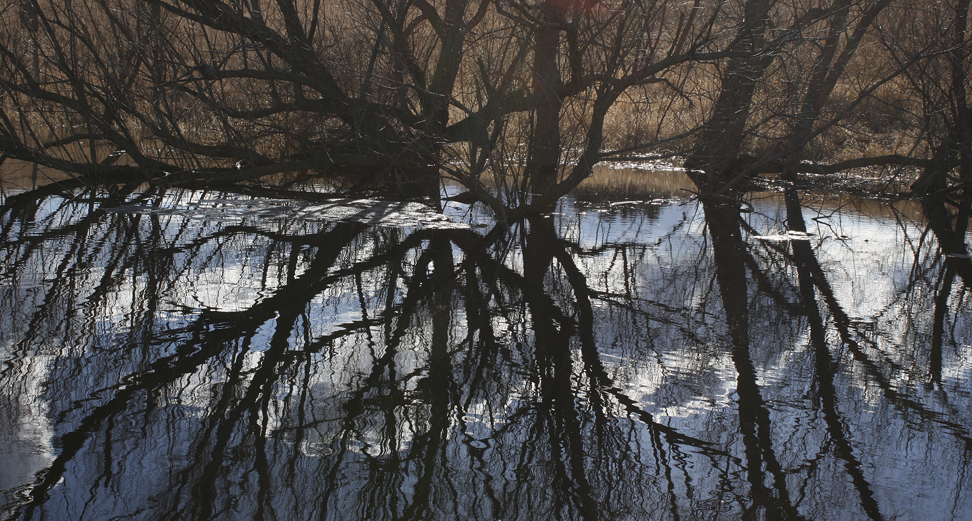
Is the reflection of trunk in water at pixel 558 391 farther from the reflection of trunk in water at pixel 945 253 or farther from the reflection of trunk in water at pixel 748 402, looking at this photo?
A: the reflection of trunk in water at pixel 945 253

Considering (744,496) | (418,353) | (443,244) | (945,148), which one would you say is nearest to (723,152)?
(945,148)

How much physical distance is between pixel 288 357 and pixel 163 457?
90 cm

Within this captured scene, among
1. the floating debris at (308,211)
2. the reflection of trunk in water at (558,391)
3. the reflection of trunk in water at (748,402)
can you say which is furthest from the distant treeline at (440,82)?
the reflection of trunk in water at (558,391)

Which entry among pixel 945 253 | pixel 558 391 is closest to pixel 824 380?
pixel 558 391

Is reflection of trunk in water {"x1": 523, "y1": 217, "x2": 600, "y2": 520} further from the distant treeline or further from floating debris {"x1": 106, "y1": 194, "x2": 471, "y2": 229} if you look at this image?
floating debris {"x1": 106, "y1": 194, "x2": 471, "y2": 229}

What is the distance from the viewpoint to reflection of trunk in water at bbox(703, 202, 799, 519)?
230 cm

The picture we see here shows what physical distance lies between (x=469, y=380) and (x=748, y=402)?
1.04 metres

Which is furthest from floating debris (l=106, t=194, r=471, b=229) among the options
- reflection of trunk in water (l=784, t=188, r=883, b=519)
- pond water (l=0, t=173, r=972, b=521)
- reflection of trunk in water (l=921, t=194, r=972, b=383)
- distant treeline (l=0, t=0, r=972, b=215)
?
reflection of trunk in water (l=921, t=194, r=972, b=383)

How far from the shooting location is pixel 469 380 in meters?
3.03

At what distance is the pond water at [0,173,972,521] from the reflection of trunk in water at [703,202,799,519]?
1 centimetres

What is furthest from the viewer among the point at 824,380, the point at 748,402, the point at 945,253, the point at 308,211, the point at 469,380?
the point at 308,211

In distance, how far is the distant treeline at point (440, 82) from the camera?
625 centimetres

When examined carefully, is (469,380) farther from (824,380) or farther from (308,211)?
(308,211)

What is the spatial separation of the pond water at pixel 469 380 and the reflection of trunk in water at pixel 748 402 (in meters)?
0.01
